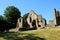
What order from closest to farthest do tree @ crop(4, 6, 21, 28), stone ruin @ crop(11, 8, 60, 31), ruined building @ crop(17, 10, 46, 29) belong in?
stone ruin @ crop(11, 8, 60, 31) < ruined building @ crop(17, 10, 46, 29) < tree @ crop(4, 6, 21, 28)

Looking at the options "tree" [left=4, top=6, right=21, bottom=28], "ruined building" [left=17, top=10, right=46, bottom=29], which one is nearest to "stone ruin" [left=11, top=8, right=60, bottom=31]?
"ruined building" [left=17, top=10, right=46, bottom=29]

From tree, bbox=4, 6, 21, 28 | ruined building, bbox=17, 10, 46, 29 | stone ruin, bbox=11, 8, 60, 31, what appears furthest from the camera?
tree, bbox=4, 6, 21, 28

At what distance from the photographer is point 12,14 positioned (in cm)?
8338

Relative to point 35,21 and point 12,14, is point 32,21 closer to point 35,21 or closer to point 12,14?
point 35,21

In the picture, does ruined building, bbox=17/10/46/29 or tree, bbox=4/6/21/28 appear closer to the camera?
ruined building, bbox=17/10/46/29

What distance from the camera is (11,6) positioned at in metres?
88.2

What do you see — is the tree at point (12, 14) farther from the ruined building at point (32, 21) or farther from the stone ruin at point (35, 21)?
the stone ruin at point (35, 21)

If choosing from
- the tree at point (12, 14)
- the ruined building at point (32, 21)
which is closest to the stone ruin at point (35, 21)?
the ruined building at point (32, 21)

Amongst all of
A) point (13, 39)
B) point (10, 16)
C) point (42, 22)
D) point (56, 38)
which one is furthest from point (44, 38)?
point (10, 16)

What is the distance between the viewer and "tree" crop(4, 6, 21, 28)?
81000 millimetres

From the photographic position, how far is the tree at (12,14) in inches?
3189

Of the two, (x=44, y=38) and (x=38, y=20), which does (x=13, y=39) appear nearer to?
(x=44, y=38)

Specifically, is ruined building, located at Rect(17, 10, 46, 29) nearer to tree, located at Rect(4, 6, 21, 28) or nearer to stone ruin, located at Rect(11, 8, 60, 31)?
stone ruin, located at Rect(11, 8, 60, 31)

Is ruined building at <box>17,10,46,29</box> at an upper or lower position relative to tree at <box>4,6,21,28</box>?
lower
